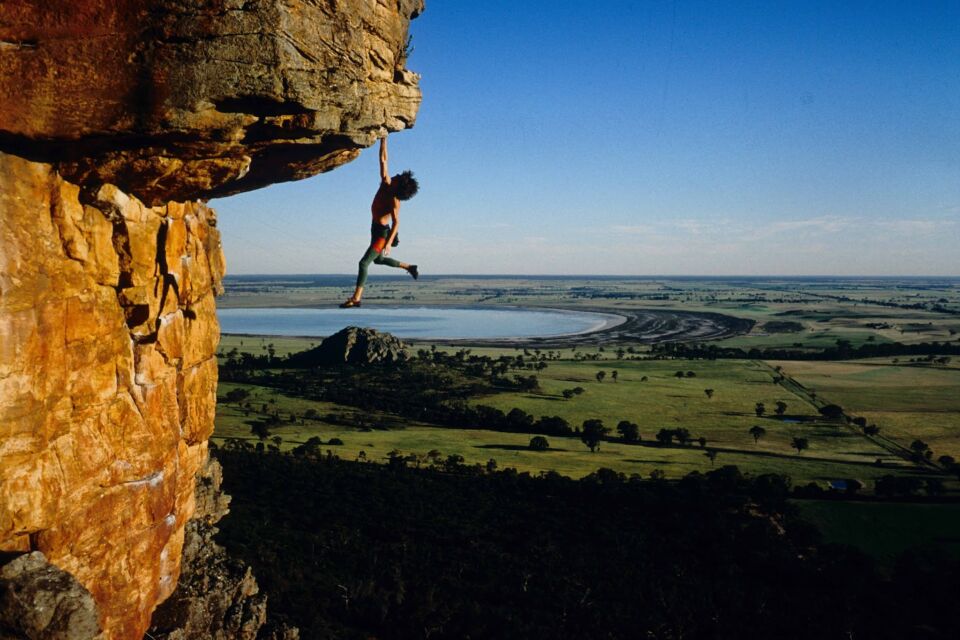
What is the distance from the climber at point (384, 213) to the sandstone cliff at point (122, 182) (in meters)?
1.23

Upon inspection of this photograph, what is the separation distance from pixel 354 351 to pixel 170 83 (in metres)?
117

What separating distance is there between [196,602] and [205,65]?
11.6 meters

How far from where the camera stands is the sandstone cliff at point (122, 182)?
368 inches

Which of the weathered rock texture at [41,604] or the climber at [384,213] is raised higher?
the climber at [384,213]

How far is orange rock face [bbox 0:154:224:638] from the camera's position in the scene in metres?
9.48

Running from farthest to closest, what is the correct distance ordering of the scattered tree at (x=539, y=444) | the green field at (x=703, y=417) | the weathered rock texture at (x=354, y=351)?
the weathered rock texture at (x=354, y=351), the scattered tree at (x=539, y=444), the green field at (x=703, y=417)

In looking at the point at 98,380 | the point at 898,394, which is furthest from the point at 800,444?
the point at 98,380

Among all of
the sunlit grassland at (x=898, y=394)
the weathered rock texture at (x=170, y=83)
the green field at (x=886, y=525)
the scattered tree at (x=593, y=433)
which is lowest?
the green field at (x=886, y=525)

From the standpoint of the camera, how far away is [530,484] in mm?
55938

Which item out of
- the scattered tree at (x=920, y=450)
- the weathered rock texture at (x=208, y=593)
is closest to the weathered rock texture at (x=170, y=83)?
the weathered rock texture at (x=208, y=593)

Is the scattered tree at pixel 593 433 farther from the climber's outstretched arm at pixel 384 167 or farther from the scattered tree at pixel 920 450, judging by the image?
the climber's outstretched arm at pixel 384 167

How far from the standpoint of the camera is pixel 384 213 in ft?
46.5

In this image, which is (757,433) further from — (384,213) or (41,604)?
(41,604)

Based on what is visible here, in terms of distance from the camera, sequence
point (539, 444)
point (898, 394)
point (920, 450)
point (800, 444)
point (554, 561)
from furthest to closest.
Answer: point (898, 394) → point (539, 444) → point (800, 444) → point (920, 450) → point (554, 561)
